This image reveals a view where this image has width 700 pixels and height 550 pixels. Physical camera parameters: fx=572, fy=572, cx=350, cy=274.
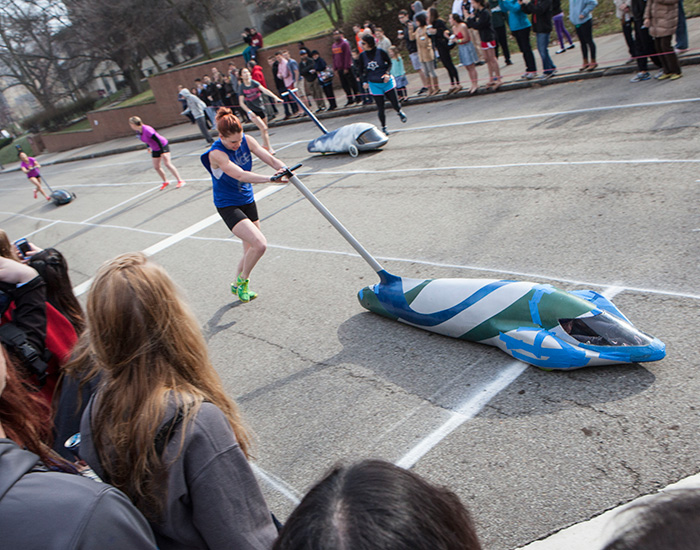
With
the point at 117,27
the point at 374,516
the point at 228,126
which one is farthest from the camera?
the point at 117,27

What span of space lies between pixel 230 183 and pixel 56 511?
5640 millimetres

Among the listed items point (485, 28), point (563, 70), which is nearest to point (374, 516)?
point (485, 28)

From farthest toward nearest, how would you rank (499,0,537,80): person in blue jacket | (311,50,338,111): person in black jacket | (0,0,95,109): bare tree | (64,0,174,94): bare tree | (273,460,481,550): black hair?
(0,0,95,109): bare tree → (64,0,174,94): bare tree → (311,50,338,111): person in black jacket → (499,0,537,80): person in blue jacket → (273,460,481,550): black hair

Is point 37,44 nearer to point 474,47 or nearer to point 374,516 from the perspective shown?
point 474,47

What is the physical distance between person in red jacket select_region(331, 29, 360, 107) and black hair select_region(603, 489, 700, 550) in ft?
59.2

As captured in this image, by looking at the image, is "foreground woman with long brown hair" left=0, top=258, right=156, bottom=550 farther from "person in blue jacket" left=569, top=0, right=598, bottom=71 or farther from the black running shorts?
"person in blue jacket" left=569, top=0, right=598, bottom=71

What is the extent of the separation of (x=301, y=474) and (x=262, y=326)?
8.78 feet

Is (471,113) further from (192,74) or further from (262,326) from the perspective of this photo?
(192,74)

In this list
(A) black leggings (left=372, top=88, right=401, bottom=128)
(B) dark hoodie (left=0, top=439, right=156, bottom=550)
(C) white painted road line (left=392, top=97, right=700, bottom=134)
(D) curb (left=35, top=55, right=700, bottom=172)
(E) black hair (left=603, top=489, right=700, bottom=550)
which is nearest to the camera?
(E) black hair (left=603, top=489, right=700, bottom=550)

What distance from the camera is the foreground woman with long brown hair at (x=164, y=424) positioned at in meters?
1.87

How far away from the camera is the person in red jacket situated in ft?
61.2

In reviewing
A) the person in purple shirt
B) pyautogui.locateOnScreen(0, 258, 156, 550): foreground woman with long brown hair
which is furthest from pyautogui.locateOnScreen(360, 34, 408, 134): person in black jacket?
pyautogui.locateOnScreen(0, 258, 156, 550): foreground woman with long brown hair

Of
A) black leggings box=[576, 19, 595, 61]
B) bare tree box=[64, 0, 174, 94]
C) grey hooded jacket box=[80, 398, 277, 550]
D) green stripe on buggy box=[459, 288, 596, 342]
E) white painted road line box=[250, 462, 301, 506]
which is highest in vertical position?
bare tree box=[64, 0, 174, 94]

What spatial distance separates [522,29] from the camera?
1374 centimetres
